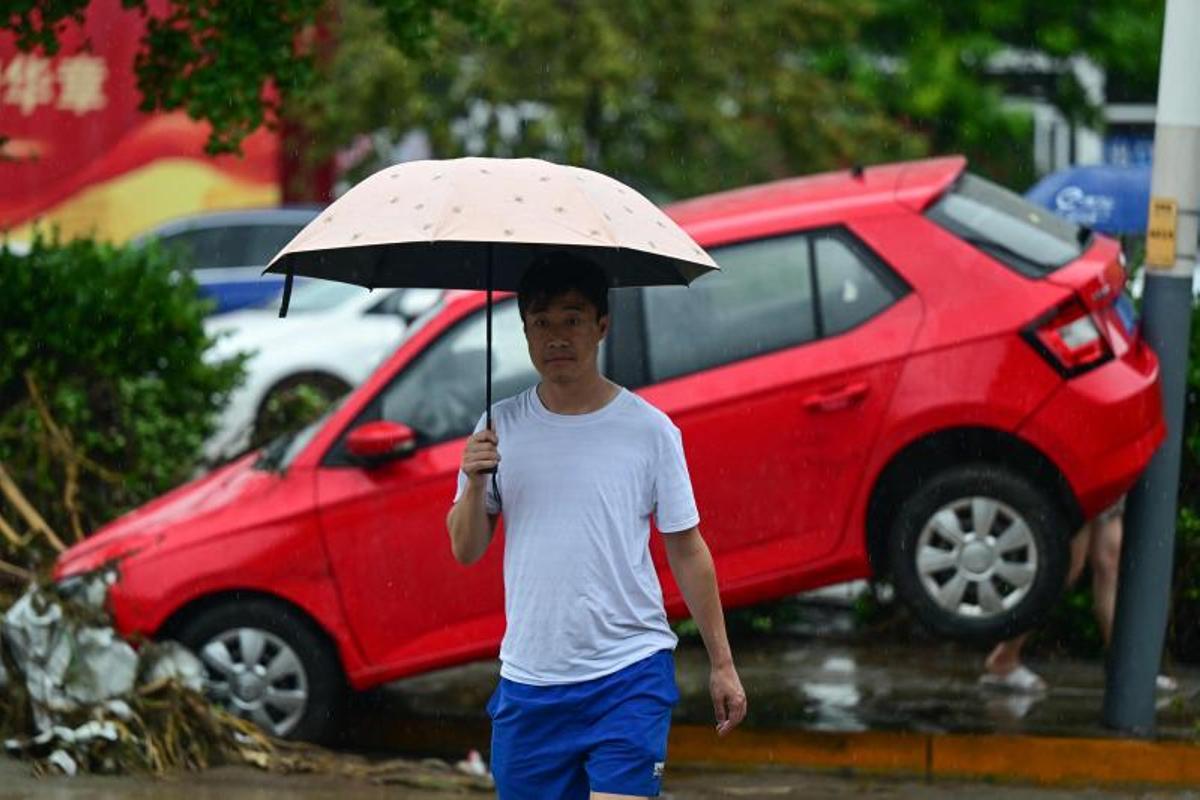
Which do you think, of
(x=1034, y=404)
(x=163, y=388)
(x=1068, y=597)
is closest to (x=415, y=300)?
(x=163, y=388)

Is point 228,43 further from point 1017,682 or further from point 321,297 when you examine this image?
point 321,297

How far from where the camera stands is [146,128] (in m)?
28.4

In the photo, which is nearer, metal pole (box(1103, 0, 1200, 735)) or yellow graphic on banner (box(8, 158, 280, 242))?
metal pole (box(1103, 0, 1200, 735))

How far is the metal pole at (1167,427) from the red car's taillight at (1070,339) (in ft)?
1.01

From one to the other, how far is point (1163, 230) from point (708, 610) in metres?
3.77

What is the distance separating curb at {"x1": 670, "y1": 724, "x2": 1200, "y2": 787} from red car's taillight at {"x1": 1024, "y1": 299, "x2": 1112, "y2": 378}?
1280 mm

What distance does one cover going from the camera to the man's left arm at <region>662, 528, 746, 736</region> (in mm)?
5031

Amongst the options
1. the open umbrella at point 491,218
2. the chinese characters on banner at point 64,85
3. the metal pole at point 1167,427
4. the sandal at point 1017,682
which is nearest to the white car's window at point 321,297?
the sandal at point 1017,682

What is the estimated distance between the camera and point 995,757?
8.09 meters

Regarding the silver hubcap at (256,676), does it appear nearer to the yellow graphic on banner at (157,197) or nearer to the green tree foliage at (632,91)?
the green tree foliage at (632,91)

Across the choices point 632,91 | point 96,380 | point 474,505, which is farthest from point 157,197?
point 474,505

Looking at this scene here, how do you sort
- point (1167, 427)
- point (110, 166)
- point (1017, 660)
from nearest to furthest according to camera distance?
point (1167, 427) < point (1017, 660) < point (110, 166)

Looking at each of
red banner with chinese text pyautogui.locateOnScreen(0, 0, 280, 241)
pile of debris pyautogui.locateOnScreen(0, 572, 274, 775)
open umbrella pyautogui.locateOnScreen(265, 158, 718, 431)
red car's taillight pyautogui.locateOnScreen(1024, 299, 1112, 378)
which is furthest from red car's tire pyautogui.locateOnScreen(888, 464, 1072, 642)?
red banner with chinese text pyautogui.locateOnScreen(0, 0, 280, 241)

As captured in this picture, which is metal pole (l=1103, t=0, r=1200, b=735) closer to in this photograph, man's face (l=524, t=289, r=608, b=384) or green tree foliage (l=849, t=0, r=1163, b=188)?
man's face (l=524, t=289, r=608, b=384)
